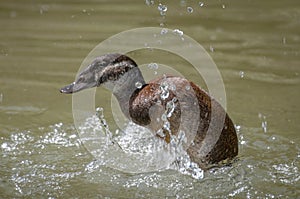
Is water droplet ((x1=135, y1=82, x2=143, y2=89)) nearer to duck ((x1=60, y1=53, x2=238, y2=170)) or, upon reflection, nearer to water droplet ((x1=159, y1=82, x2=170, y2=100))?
duck ((x1=60, y1=53, x2=238, y2=170))

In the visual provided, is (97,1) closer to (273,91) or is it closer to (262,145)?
(273,91)

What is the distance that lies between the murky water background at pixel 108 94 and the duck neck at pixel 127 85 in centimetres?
53

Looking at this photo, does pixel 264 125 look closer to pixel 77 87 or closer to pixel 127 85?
pixel 127 85

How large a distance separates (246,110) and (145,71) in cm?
124

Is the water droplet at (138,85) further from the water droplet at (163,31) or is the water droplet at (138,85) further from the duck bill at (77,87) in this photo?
the water droplet at (163,31)

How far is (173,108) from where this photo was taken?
4.14 meters

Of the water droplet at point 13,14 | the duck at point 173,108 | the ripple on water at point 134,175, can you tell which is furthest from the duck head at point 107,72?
the water droplet at point 13,14

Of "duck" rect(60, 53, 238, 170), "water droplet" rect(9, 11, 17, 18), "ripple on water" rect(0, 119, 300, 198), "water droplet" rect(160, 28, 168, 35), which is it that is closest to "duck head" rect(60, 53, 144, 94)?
"duck" rect(60, 53, 238, 170)

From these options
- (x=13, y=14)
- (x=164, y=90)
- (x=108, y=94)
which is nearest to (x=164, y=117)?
(x=164, y=90)

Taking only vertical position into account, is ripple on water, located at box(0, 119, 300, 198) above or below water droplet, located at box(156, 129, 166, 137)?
below

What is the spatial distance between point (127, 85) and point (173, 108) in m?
0.44

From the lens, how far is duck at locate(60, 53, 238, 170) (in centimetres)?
416

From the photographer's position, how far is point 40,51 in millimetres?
7379

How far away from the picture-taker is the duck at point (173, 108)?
4.16 metres
